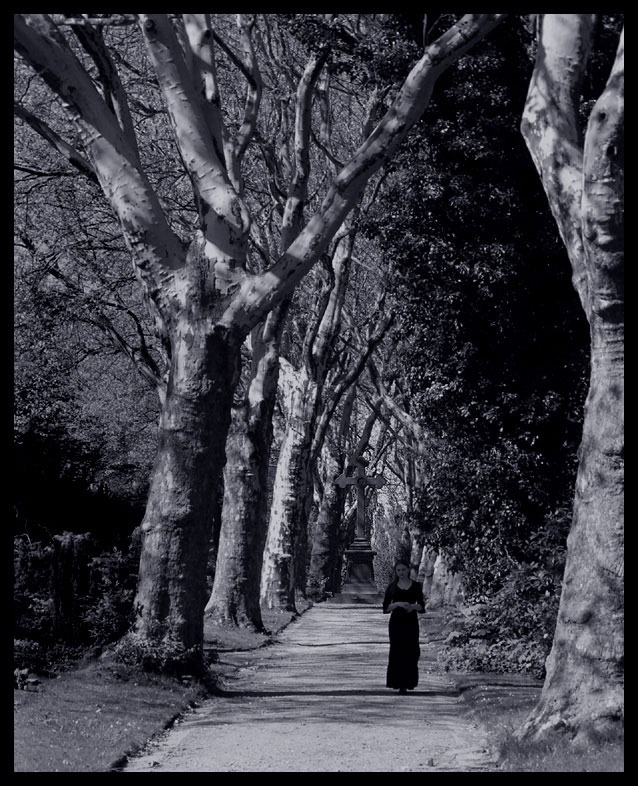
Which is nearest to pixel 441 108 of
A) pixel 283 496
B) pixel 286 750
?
pixel 286 750

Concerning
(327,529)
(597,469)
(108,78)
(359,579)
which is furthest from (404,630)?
(359,579)

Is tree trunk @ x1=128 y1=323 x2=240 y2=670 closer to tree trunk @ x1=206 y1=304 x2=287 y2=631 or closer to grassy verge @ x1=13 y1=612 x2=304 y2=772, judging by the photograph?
grassy verge @ x1=13 y1=612 x2=304 y2=772

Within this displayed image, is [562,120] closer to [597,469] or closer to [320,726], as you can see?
[597,469]

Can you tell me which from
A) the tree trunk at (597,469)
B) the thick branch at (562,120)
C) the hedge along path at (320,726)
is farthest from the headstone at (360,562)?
the tree trunk at (597,469)

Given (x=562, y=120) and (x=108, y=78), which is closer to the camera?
(x=562, y=120)

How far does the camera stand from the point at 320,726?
35.1 feet

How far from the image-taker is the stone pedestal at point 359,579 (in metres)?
43.0

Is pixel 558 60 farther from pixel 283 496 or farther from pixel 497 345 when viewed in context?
pixel 283 496

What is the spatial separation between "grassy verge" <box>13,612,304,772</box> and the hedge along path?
23cm

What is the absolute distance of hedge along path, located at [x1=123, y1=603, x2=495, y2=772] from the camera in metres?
8.76

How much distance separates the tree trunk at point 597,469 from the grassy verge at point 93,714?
3.46 m

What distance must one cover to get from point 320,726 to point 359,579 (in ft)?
112

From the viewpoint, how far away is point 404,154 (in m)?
18.7

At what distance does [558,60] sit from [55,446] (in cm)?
1321
